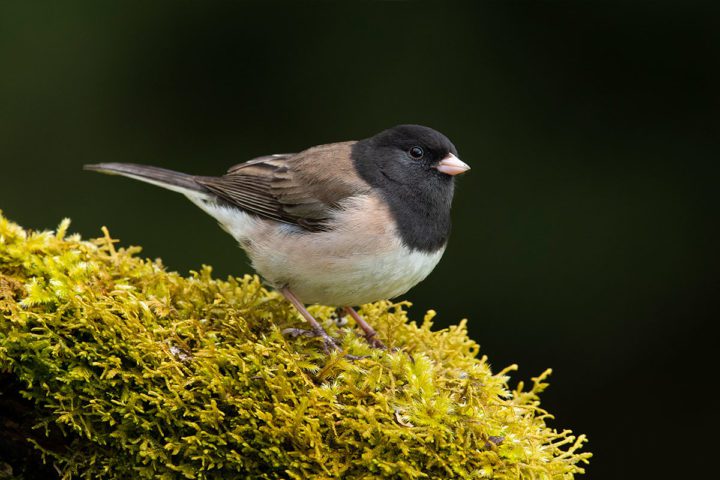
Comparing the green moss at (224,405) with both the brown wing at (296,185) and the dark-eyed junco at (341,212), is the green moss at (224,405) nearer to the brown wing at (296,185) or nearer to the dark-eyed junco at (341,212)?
the dark-eyed junco at (341,212)

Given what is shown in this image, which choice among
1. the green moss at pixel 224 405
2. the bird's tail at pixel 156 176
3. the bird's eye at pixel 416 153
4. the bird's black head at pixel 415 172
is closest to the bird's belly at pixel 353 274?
the bird's black head at pixel 415 172

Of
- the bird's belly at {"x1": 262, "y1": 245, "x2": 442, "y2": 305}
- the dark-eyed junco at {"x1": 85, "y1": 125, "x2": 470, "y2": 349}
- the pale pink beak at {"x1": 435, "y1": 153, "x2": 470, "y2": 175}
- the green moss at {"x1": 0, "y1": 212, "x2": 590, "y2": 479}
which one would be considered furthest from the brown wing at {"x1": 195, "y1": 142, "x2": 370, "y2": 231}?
the green moss at {"x1": 0, "y1": 212, "x2": 590, "y2": 479}

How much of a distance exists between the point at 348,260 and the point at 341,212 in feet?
0.72

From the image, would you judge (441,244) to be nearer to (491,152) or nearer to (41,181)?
(491,152)

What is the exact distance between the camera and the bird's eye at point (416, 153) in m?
2.84

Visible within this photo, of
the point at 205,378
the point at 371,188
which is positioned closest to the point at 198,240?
the point at 371,188

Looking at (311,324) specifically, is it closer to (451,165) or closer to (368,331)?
(368,331)

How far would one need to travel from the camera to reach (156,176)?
294cm

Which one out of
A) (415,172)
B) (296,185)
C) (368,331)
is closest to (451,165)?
(415,172)

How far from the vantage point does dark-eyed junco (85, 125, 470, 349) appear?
8.29 feet

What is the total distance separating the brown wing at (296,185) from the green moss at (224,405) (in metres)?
0.61

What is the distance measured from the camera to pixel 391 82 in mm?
4664

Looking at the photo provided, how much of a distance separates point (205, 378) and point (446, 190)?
1.22 metres

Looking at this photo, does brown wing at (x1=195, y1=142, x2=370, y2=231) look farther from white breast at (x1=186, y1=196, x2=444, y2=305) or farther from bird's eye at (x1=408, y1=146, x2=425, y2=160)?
bird's eye at (x1=408, y1=146, x2=425, y2=160)
